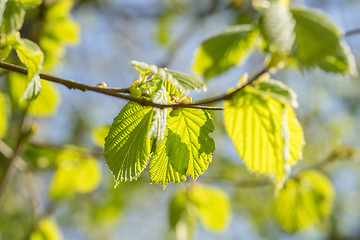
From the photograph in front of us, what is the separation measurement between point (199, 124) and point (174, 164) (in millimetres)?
87

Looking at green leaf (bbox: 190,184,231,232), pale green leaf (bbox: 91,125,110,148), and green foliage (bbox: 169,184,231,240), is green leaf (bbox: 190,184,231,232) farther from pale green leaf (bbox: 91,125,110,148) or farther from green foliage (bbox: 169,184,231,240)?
pale green leaf (bbox: 91,125,110,148)

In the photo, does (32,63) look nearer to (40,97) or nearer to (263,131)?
(263,131)

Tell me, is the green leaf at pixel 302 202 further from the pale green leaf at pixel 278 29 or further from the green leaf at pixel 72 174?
the pale green leaf at pixel 278 29

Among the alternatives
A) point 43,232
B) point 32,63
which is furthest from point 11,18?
point 43,232

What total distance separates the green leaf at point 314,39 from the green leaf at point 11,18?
0.52m

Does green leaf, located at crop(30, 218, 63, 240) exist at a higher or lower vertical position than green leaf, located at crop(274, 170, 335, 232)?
higher

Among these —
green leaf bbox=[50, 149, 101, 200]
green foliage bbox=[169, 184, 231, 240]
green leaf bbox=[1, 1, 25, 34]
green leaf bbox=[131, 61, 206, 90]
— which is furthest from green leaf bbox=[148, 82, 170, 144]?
green leaf bbox=[50, 149, 101, 200]

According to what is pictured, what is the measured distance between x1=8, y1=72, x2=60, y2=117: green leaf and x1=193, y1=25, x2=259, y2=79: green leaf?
62 cm

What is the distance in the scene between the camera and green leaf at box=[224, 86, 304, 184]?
0.75 meters

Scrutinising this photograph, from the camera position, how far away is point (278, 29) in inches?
28.2

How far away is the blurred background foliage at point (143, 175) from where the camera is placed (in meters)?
1.56

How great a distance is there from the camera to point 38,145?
1.49m

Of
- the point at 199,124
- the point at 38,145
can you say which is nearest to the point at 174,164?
the point at 199,124

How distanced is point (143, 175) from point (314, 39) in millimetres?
2036
